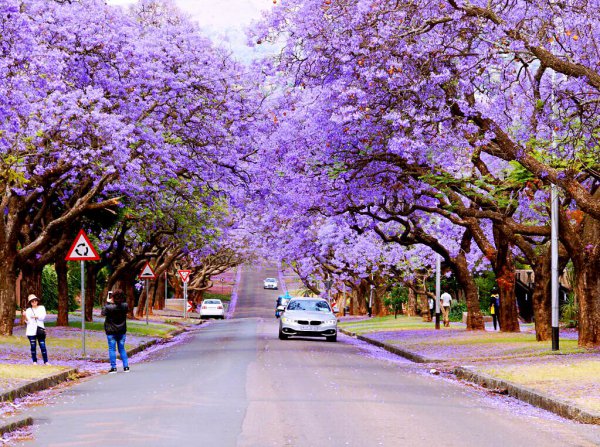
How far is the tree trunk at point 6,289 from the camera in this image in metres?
30.8

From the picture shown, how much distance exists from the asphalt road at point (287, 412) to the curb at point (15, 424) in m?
0.18

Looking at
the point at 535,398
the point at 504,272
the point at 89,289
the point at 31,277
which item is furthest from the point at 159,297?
the point at 535,398

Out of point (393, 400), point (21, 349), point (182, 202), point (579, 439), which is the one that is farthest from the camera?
point (182, 202)

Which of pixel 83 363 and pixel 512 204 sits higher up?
pixel 512 204

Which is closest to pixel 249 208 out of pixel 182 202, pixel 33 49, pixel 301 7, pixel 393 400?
pixel 182 202

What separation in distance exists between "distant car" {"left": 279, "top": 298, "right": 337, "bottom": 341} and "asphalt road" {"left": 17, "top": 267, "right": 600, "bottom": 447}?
13.4 meters

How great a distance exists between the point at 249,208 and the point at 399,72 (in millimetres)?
20981

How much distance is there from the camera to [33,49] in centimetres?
2023

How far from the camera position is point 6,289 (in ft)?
102

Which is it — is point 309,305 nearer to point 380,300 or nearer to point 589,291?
point 589,291

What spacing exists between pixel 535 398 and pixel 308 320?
71.4 feet

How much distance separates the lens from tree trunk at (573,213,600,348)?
25.6 m

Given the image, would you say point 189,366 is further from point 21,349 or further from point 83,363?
point 21,349

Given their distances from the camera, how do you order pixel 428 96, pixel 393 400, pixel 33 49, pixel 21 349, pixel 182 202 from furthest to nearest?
pixel 182 202, pixel 21 349, pixel 428 96, pixel 33 49, pixel 393 400
